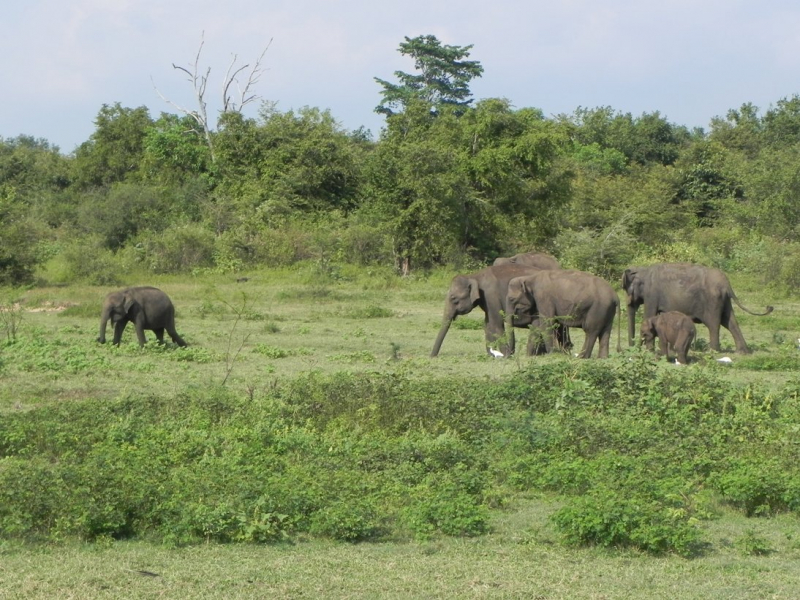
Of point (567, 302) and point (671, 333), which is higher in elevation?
point (567, 302)

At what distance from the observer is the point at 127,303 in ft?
59.7

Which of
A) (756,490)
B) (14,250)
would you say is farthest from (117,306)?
(14,250)

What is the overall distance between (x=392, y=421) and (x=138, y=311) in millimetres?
7863

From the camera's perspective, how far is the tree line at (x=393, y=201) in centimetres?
3331

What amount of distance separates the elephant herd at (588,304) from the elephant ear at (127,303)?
4.81 meters

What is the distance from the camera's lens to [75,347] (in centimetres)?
1712

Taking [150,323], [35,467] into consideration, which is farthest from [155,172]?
[35,467]

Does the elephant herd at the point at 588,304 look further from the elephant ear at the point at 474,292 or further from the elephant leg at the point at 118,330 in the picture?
the elephant leg at the point at 118,330

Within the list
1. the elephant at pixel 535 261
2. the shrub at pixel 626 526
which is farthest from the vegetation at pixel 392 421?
the elephant at pixel 535 261

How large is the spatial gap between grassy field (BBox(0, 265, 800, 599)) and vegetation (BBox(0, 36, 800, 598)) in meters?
0.04

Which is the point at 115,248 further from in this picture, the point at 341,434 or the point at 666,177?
the point at 341,434

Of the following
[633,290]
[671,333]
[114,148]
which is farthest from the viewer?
[114,148]

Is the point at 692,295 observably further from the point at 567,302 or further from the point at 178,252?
the point at 178,252

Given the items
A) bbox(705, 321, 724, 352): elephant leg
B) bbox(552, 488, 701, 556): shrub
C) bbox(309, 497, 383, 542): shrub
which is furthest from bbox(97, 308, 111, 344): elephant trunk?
bbox(552, 488, 701, 556): shrub
